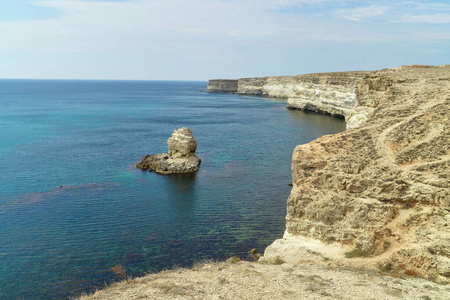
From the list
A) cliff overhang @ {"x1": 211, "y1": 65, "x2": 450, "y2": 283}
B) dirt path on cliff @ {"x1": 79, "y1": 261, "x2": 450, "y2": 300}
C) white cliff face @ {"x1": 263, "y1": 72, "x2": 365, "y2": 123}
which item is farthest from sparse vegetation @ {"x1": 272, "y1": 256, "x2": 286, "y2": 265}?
white cliff face @ {"x1": 263, "y1": 72, "x2": 365, "y2": 123}

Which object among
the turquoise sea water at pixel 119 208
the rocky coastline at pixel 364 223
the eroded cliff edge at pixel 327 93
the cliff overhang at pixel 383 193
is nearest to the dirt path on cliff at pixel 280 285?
the rocky coastline at pixel 364 223

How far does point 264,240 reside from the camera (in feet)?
78.0

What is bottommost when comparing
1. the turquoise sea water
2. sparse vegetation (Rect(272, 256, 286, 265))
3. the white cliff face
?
the turquoise sea water

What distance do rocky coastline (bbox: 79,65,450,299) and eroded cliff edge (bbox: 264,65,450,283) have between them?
0.04 meters

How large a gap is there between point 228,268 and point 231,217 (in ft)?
38.6

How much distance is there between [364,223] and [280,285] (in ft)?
16.0

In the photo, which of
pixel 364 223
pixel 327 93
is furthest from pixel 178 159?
pixel 327 93

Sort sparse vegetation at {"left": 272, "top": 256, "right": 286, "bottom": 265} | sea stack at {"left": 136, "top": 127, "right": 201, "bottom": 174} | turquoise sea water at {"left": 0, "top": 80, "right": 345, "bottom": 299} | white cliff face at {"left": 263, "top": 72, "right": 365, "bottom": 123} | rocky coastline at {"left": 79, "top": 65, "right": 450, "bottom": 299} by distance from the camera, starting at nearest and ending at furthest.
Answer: rocky coastline at {"left": 79, "top": 65, "right": 450, "bottom": 299} < sparse vegetation at {"left": 272, "top": 256, "right": 286, "bottom": 265} < turquoise sea water at {"left": 0, "top": 80, "right": 345, "bottom": 299} < sea stack at {"left": 136, "top": 127, "right": 201, "bottom": 174} < white cliff face at {"left": 263, "top": 72, "right": 365, "bottom": 123}

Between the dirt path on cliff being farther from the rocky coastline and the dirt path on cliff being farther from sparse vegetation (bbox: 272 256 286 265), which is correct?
sparse vegetation (bbox: 272 256 286 265)

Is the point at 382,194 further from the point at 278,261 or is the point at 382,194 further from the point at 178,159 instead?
the point at 178,159

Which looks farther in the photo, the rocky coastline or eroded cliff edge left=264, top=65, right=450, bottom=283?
eroded cliff edge left=264, top=65, right=450, bottom=283

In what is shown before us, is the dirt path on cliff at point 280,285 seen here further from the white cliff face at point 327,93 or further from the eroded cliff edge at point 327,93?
the white cliff face at point 327,93

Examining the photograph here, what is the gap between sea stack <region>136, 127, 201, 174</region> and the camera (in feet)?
134

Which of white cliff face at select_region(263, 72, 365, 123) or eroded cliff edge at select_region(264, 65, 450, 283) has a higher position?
white cliff face at select_region(263, 72, 365, 123)
